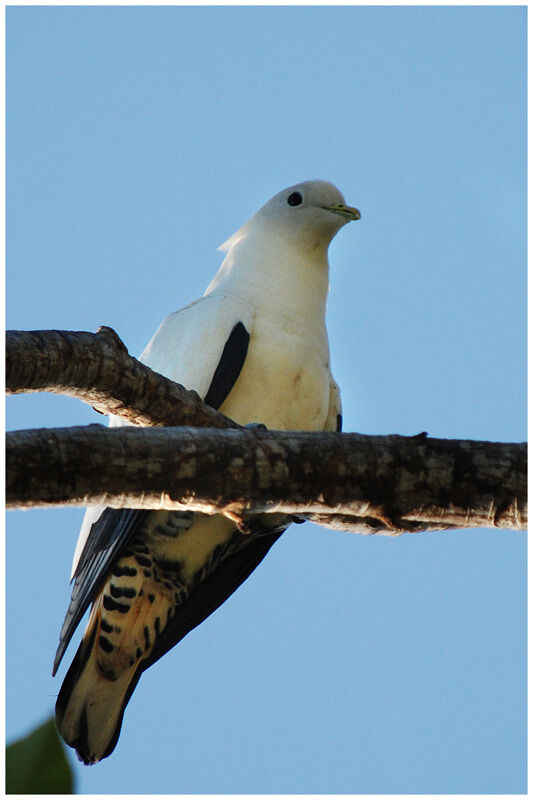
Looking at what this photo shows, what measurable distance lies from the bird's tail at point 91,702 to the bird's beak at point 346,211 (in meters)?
2.66

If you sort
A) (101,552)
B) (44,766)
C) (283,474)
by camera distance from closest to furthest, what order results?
(44,766), (283,474), (101,552)

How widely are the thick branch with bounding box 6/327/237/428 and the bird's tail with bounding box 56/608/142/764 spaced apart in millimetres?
1374

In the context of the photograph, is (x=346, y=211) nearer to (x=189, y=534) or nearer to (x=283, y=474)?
(x=189, y=534)

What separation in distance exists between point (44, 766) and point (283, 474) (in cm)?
140

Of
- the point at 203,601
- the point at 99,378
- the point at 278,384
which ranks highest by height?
the point at 278,384

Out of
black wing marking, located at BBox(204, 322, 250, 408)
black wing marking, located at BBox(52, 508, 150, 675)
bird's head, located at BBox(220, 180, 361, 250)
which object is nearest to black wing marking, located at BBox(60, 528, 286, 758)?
black wing marking, located at BBox(52, 508, 150, 675)

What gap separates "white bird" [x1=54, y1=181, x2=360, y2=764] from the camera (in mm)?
4121

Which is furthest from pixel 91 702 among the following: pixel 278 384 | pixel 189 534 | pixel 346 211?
pixel 346 211

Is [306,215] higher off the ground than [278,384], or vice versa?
[306,215]

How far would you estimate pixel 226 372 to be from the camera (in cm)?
438

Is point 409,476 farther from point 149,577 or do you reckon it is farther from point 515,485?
point 149,577

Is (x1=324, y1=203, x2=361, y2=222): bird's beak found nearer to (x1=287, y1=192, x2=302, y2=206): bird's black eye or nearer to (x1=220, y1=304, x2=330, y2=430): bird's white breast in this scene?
(x1=287, y1=192, x2=302, y2=206): bird's black eye

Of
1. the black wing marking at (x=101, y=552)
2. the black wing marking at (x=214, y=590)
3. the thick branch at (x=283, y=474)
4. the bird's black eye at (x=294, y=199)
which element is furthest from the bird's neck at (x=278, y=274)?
the thick branch at (x=283, y=474)

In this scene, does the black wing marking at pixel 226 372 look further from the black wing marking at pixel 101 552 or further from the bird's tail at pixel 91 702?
the bird's tail at pixel 91 702
